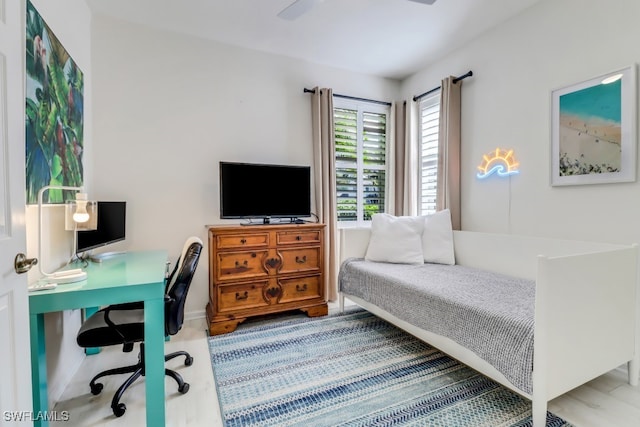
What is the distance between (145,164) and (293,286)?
179 cm

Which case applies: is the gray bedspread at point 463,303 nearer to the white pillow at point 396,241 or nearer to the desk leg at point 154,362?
the white pillow at point 396,241

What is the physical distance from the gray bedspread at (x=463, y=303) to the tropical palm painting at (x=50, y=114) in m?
2.32

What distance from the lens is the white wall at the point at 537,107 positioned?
2.12 meters

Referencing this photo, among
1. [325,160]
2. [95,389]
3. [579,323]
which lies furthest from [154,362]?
[325,160]

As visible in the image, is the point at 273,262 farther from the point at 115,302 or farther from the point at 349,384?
the point at 115,302

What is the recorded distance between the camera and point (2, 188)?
3.26ft

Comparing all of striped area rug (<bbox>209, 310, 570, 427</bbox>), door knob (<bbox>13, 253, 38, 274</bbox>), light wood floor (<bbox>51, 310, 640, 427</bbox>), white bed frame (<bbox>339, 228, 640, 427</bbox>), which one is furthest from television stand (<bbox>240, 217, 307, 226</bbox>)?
door knob (<bbox>13, 253, 38, 274</bbox>)

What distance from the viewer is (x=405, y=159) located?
12.7 feet

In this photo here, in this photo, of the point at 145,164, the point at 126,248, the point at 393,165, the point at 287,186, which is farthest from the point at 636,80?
the point at 126,248

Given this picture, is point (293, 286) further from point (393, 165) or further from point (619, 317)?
point (619, 317)

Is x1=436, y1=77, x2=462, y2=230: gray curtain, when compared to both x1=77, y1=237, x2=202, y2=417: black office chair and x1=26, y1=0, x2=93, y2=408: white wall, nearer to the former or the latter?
x1=77, y1=237, x2=202, y2=417: black office chair

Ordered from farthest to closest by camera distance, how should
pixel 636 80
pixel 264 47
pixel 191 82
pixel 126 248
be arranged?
pixel 264 47 < pixel 191 82 < pixel 126 248 < pixel 636 80

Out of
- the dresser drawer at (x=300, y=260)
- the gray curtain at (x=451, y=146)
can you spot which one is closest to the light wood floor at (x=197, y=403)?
the dresser drawer at (x=300, y=260)

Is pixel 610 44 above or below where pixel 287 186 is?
above
